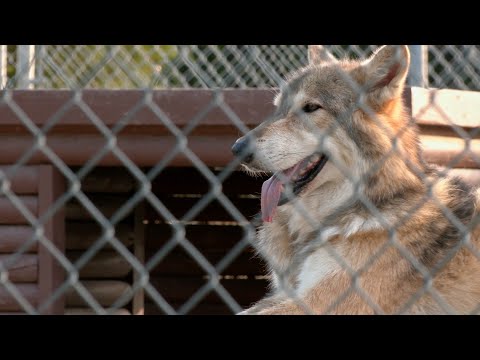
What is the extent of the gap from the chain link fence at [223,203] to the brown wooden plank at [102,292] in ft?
0.04

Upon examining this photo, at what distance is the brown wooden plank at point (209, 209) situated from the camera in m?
6.32

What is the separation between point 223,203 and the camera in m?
2.11

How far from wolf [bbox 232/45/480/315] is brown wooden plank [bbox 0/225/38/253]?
5.48 feet

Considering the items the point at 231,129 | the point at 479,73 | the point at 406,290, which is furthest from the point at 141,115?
the point at 479,73

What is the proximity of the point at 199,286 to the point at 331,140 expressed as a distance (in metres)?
3.16

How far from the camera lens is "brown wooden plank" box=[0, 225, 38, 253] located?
14.9 feet

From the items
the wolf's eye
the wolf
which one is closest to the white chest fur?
the wolf

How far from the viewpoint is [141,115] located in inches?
176

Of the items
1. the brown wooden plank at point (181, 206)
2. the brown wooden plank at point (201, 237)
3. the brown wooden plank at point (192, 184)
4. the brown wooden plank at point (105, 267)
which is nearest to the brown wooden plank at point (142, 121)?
the brown wooden plank at point (181, 206)

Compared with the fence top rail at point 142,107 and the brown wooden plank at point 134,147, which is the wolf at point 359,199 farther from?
the brown wooden plank at point 134,147

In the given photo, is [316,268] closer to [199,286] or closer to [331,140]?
[331,140]

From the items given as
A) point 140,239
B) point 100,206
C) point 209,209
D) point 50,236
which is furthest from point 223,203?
point 209,209
